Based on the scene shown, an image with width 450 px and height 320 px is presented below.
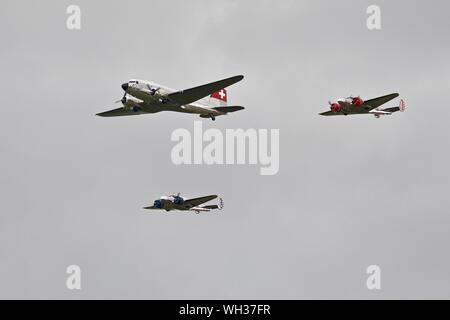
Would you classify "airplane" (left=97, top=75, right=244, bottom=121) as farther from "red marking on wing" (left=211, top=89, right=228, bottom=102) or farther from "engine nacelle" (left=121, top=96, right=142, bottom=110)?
"red marking on wing" (left=211, top=89, right=228, bottom=102)

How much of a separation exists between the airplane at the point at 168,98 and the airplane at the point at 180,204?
10909 millimetres

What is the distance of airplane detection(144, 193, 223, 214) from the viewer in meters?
123

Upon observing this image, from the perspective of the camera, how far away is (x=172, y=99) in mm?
114438

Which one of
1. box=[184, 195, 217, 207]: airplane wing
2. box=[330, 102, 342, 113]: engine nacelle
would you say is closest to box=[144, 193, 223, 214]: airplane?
box=[184, 195, 217, 207]: airplane wing

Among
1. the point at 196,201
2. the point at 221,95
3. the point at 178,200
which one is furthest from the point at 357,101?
the point at 178,200

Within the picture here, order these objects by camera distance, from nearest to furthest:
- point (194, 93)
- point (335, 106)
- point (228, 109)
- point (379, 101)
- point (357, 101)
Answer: point (194, 93) < point (228, 109) < point (379, 101) < point (357, 101) < point (335, 106)

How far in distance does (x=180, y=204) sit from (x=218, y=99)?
1363 cm

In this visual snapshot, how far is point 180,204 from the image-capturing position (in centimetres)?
12381

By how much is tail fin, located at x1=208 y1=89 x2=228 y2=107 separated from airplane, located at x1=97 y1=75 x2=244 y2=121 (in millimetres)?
3430

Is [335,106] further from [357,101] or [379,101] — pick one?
[379,101]
